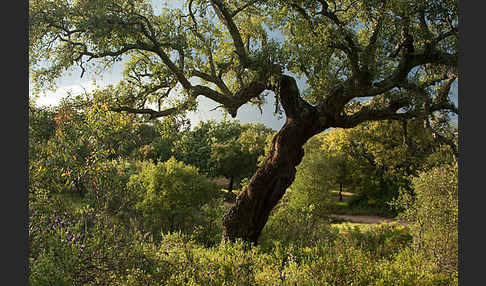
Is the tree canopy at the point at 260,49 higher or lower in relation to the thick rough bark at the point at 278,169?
higher

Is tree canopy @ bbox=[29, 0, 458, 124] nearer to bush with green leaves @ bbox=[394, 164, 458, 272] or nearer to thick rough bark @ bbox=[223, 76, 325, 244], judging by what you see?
thick rough bark @ bbox=[223, 76, 325, 244]

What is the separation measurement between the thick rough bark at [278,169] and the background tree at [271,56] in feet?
0.09

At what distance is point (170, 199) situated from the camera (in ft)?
38.3

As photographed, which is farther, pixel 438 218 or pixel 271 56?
pixel 271 56

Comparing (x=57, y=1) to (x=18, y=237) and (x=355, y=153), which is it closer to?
(x=18, y=237)

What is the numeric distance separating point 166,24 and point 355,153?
18060 mm

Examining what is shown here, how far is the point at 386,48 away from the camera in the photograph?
786 cm

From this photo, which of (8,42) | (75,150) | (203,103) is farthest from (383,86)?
(8,42)

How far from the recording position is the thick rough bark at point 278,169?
788 centimetres

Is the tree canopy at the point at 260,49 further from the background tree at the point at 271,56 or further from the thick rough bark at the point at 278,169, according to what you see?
the thick rough bark at the point at 278,169

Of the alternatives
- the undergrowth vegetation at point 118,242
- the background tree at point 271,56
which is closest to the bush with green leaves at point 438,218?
the undergrowth vegetation at point 118,242

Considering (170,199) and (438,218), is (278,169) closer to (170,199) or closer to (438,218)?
(438,218)

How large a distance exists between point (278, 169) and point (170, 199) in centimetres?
548

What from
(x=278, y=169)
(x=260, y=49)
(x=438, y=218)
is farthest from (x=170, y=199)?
(x=438, y=218)
